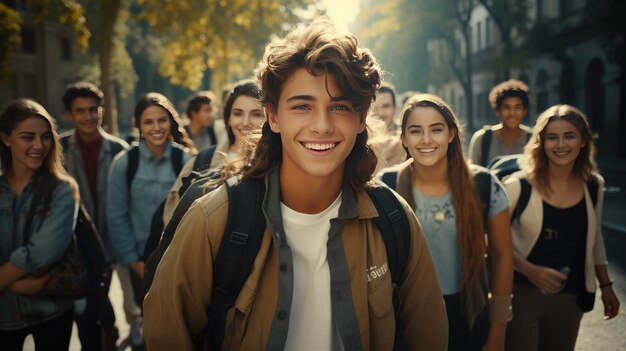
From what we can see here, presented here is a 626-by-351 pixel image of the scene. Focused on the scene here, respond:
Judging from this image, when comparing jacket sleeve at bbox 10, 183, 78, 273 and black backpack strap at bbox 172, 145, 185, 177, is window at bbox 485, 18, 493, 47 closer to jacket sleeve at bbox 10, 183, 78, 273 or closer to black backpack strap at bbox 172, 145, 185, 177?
black backpack strap at bbox 172, 145, 185, 177

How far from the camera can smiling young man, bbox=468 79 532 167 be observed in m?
6.08

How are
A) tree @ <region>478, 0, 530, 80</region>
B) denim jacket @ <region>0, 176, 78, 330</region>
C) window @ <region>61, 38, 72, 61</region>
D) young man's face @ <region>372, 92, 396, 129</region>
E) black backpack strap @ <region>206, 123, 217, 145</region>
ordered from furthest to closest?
window @ <region>61, 38, 72, 61</region>, tree @ <region>478, 0, 530, 80</region>, black backpack strap @ <region>206, 123, 217, 145</region>, young man's face @ <region>372, 92, 396, 129</region>, denim jacket @ <region>0, 176, 78, 330</region>

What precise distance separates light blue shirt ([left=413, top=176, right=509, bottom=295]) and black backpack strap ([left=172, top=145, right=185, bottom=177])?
2300 millimetres

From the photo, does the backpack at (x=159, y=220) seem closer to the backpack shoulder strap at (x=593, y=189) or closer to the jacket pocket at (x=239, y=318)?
the jacket pocket at (x=239, y=318)

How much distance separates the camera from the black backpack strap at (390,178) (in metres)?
3.50

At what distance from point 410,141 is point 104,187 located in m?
3.31

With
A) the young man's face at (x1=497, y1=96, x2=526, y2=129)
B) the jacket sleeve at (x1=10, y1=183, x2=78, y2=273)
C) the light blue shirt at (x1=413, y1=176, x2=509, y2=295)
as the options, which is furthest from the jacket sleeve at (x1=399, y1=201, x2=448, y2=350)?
the young man's face at (x1=497, y1=96, x2=526, y2=129)

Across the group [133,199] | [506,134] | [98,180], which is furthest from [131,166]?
[506,134]

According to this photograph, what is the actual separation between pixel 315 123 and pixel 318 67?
0.21 metres

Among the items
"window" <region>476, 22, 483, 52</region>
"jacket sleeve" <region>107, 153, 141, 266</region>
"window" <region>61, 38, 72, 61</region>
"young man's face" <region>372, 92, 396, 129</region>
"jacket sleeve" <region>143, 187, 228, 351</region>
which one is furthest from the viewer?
"window" <region>61, 38, 72, 61</region>

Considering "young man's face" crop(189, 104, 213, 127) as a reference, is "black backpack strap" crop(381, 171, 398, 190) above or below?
below

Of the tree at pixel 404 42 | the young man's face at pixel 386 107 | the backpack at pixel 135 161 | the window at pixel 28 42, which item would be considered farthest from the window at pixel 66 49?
the backpack at pixel 135 161

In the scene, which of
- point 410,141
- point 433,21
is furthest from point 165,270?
point 433,21

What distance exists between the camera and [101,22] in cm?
1462
